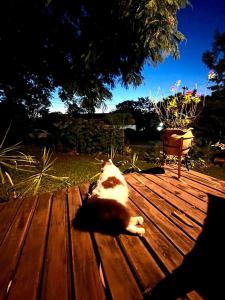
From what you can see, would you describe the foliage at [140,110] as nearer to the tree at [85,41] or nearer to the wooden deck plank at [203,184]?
the tree at [85,41]

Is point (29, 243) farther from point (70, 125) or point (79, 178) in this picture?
point (70, 125)

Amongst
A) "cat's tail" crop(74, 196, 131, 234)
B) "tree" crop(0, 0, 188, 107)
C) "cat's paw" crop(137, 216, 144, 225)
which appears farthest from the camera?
"tree" crop(0, 0, 188, 107)

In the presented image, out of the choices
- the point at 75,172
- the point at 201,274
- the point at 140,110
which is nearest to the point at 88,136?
the point at 75,172

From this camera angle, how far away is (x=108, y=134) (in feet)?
34.8

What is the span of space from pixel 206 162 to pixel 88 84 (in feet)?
19.0

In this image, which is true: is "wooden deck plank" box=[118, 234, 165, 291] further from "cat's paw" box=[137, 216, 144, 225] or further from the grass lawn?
the grass lawn

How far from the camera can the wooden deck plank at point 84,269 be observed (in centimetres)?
147

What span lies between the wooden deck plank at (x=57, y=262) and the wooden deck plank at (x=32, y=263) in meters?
0.06

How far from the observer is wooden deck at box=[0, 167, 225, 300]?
1.53m

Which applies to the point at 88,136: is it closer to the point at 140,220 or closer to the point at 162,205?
the point at 162,205

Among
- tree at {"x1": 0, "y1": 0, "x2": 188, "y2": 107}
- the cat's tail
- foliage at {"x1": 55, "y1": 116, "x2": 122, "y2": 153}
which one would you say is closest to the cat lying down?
the cat's tail

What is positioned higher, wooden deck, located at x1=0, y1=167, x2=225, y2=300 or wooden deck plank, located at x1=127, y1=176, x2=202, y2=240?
wooden deck plank, located at x1=127, y1=176, x2=202, y2=240

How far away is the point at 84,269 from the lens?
171 centimetres

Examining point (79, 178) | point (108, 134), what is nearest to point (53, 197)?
point (79, 178)
